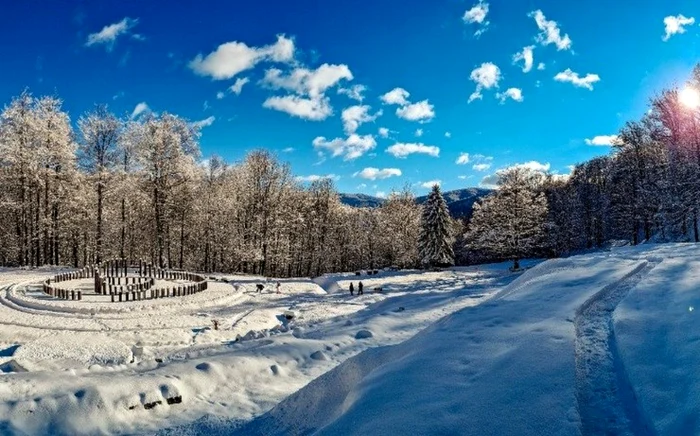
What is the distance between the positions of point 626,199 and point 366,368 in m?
57.8

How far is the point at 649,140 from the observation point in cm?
5275

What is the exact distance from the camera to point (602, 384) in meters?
6.92

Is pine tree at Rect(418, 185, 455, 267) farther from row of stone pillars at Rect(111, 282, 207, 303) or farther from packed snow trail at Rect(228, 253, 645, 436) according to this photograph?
packed snow trail at Rect(228, 253, 645, 436)

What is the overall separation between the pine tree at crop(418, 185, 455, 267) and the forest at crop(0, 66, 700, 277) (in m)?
0.23

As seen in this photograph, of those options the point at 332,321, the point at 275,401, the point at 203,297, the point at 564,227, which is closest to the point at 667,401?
the point at 275,401

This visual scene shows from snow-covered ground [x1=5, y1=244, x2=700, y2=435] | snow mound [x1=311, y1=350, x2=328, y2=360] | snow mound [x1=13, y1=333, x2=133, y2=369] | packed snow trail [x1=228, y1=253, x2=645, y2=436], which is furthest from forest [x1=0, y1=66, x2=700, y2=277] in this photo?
packed snow trail [x1=228, y1=253, x2=645, y2=436]

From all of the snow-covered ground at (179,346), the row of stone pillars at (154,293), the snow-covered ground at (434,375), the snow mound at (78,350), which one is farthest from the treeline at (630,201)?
the snow mound at (78,350)

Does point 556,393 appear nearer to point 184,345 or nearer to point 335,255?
point 184,345

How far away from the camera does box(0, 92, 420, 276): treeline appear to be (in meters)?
41.3

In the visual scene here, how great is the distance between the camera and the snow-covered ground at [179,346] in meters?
9.38

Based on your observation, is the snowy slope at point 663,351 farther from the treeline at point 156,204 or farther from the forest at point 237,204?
the treeline at point 156,204

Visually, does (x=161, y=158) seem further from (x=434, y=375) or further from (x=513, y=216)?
(x=434, y=375)

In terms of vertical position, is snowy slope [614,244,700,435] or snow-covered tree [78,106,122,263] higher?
snow-covered tree [78,106,122,263]

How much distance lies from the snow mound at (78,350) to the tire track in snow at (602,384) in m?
13.9
